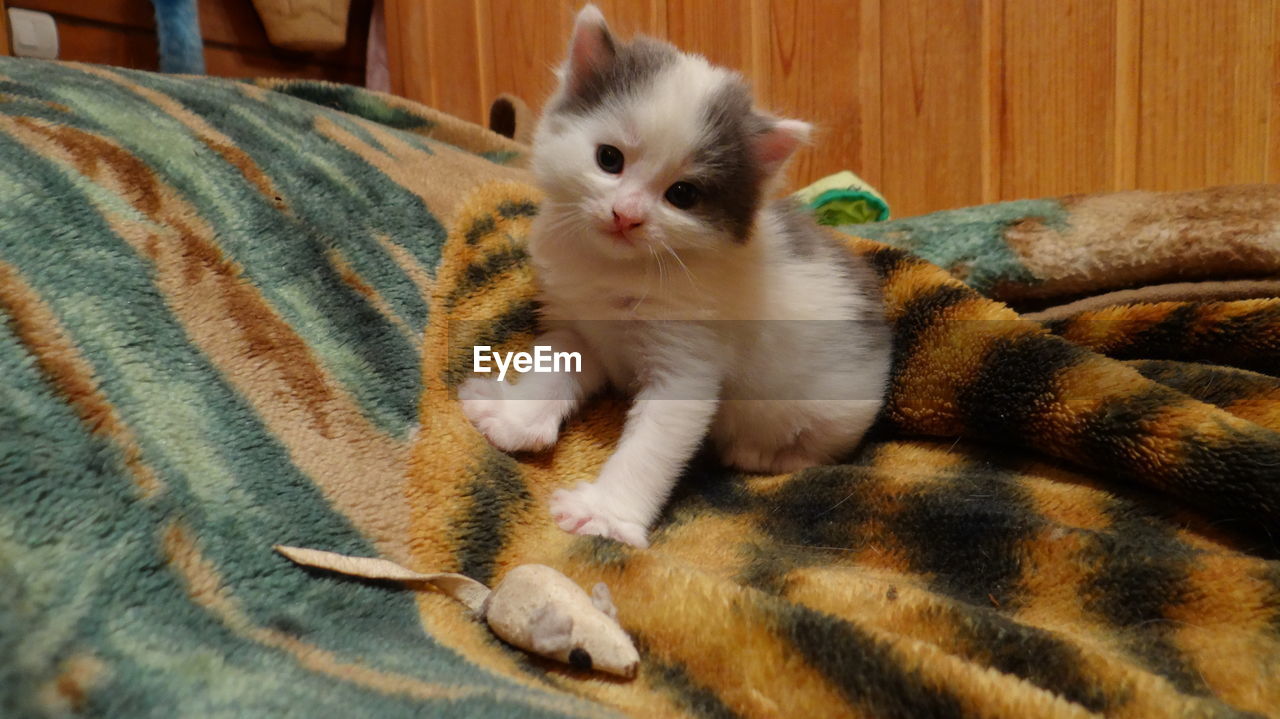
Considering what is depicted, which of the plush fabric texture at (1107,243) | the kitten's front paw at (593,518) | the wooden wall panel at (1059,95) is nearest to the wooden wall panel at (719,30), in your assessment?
the wooden wall panel at (1059,95)

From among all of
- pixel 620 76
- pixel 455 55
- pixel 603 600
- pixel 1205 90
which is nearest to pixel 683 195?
pixel 620 76

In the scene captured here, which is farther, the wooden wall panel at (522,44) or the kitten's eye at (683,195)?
the wooden wall panel at (522,44)

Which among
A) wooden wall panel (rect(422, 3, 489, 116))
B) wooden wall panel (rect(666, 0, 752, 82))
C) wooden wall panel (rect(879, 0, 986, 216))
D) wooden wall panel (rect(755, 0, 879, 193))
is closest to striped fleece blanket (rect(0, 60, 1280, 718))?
wooden wall panel (rect(879, 0, 986, 216))

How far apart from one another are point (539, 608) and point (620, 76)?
2.46 ft

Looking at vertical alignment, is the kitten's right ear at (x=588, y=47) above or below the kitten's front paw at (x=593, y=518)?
above

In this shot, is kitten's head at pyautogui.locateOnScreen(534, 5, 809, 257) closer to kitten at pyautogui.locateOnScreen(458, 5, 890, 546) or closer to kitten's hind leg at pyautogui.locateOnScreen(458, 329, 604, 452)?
kitten at pyautogui.locateOnScreen(458, 5, 890, 546)

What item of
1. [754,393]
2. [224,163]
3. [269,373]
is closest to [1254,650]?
[754,393]

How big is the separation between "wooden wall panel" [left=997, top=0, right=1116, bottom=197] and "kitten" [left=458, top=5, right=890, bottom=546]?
99 cm

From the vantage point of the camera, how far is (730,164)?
42.8 inches

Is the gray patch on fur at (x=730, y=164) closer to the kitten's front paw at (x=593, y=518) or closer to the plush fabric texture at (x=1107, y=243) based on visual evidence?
the kitten's front paw at (x=593, y=518)

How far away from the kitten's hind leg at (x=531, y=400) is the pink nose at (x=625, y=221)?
0.80 feet

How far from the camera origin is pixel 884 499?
3.36ft

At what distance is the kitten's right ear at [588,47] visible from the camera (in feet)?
3.66

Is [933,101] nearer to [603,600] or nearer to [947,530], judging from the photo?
[947,530]
